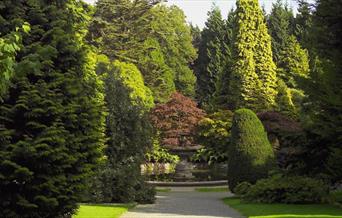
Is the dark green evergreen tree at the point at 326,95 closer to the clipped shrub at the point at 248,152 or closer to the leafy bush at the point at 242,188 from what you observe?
the leafy bush at the point at 242,188

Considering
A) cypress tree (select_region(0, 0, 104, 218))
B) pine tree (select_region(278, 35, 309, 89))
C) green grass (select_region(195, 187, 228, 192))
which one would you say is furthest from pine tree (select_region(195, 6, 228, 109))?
cypress tree (select_region(0, 0, 104, 218))

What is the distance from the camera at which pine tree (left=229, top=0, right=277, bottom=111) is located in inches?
1463

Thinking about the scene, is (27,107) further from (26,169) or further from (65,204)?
(65,204)

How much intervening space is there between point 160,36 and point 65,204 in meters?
43.5

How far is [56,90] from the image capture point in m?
9.41

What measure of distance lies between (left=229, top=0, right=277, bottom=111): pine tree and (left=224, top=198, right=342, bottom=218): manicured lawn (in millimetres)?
21978

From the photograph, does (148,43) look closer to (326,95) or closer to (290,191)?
(290,191)

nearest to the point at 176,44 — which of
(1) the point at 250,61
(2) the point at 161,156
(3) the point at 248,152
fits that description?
(1) the point at 250,61

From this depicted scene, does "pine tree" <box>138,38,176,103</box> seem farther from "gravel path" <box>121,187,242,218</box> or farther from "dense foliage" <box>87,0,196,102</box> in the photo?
"gravel path" <box>121,187,242,218</box>

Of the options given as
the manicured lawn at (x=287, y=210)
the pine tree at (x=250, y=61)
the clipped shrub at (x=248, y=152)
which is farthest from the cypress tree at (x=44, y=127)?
the pine tree at (x=250, y=61)

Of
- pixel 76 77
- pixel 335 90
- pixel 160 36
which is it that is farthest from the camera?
pixel 160 36

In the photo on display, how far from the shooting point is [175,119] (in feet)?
118

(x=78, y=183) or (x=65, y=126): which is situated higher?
(x=65, y=126)

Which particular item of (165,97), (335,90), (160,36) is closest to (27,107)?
(335,90)
